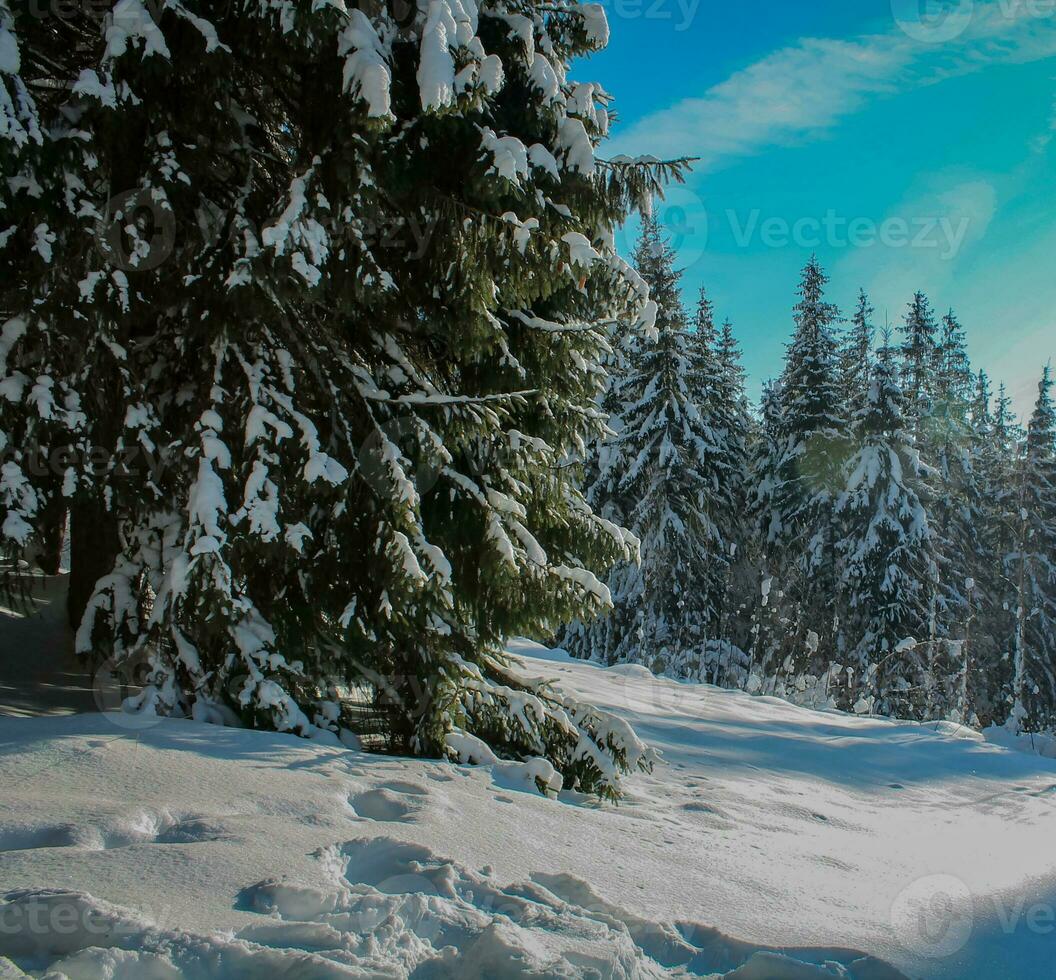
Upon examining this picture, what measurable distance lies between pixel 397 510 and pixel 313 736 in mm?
1358

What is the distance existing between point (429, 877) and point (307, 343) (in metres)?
3.12

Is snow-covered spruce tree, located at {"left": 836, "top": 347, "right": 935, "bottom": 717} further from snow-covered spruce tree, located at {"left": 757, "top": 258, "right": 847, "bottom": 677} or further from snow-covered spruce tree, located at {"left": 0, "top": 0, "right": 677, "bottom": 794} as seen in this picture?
snow-covered spruce tree, located at {"left": 0, "top": 0, "right": 677, "bottom": 794}

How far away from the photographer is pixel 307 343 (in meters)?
4.53

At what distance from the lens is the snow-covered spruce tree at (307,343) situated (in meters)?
3.94

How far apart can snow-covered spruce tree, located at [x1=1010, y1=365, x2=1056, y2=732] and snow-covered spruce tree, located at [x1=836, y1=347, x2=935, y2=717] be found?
6.60 m

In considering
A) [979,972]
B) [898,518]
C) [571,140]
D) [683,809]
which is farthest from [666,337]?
[979,972]

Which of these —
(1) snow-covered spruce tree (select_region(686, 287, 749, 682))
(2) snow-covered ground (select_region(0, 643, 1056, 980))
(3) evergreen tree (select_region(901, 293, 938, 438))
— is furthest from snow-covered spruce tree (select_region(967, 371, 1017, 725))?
(2) snow-covered ground (select_region(0, 643, 1056, 980))

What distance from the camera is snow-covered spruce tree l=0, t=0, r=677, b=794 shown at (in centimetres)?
394

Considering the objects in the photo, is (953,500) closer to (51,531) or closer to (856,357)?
(856,357)

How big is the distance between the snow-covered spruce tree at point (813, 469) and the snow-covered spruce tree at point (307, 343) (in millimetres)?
19876

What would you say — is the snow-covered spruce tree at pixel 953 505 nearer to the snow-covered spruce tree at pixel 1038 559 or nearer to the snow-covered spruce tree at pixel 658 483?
the snow-covered spruce tree at pixel 1038 559

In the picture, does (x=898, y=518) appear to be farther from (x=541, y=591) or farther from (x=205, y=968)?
(x=205, y=968)

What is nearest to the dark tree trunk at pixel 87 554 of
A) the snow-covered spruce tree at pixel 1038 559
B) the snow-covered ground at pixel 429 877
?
the snow-covered ground at pixel 429 877

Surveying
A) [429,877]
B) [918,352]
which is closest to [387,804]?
[429,877]
